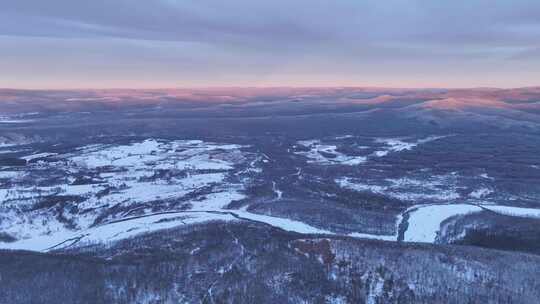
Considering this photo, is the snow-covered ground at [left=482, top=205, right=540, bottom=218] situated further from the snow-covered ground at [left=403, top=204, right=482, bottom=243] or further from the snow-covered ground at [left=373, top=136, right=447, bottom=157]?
the snow-covered ground at [left=373, top=136, right=447, bottom=157]

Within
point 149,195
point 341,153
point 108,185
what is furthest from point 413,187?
point 108,185

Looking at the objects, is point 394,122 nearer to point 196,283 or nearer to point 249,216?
point 249,216

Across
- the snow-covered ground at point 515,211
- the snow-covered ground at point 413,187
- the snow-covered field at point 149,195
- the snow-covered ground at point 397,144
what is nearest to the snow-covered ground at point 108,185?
the snow-covered field at point 149,195

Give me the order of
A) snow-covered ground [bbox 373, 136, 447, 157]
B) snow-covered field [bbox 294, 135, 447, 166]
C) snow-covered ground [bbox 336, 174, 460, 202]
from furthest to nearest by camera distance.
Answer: snow-covered ground [bbox 373, 136, 447, 157]
snow-covered field [bbox 294, 135, 447, 166]
snow-covered ground [bbox 336, 174, 460, 202]

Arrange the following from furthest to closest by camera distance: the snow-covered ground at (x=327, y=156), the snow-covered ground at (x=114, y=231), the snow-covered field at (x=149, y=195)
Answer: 1. the snow-covered ground at (x=327, y=156)
2. the snow-covered field at (x=149, y=195)
3. the snow-covered ground at (x=114, y=231)

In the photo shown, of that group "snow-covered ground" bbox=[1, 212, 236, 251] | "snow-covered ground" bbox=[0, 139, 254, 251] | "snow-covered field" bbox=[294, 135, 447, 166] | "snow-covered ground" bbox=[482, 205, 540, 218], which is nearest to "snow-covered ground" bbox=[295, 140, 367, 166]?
"snow-covered field" bbox=[294, 135, 447, 166]

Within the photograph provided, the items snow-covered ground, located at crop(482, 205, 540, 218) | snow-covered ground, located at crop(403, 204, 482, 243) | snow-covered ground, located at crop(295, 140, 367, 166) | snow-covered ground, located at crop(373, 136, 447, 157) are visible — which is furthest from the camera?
snow-covered ground, located at crop(373, 136, 447, 157)

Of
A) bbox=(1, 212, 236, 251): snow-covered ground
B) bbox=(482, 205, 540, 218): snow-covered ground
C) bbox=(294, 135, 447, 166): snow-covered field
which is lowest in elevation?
bbox=(1, 212, 236, 251): snow-covered ground

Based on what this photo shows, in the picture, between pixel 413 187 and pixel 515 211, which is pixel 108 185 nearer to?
pixel 413 187

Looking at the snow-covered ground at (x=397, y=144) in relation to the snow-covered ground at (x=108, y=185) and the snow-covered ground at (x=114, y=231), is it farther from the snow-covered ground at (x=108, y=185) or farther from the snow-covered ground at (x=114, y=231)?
the snow-covered ground at (x=114, y=231)

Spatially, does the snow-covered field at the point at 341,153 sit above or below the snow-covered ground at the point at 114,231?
above

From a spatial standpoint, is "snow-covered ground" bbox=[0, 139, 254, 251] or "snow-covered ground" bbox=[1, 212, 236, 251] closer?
"snow-covered ground" bbox=[1, 212, 236, 251]
